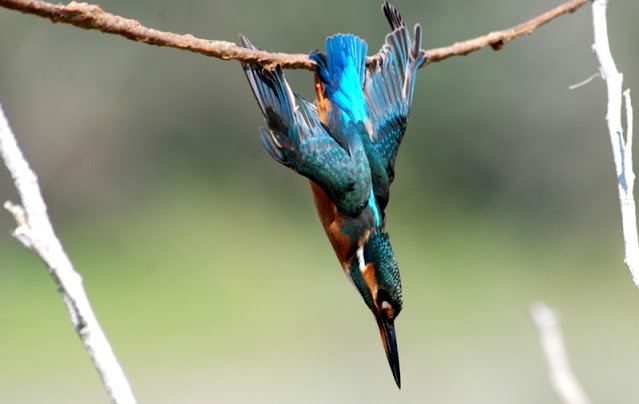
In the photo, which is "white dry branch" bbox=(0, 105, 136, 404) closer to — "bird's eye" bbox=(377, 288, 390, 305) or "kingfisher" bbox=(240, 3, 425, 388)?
"kingfisher" bbox=(240, 3, 425, 388)

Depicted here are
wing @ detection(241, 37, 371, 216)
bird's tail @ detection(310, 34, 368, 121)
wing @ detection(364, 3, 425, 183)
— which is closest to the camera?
wing @ detection(241, 37, 371, 216)

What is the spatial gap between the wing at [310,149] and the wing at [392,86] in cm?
17

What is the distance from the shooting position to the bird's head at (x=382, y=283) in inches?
97.3

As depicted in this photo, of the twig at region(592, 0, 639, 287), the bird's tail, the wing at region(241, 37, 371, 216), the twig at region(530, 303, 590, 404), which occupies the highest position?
the bird's tail

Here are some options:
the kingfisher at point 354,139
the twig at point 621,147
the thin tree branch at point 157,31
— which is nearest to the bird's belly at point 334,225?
the kingfisher at point 354,139

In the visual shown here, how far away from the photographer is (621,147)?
4.98ft

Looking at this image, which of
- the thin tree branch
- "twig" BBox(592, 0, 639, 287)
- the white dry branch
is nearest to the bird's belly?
the thin tree branch

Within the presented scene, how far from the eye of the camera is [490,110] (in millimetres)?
7711

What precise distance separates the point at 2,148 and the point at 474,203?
7174mm

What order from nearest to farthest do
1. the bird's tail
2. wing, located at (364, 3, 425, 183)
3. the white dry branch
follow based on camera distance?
the white dry branch → the bird's tail → wing, located at (364, 3, 425, 183)

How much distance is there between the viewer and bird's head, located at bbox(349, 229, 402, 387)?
247 centimetres

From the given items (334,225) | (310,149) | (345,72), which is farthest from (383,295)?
(345,72)

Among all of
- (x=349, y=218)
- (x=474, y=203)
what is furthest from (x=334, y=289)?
(x=349, y=218)

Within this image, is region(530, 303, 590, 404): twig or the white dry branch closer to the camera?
the white dry branch
